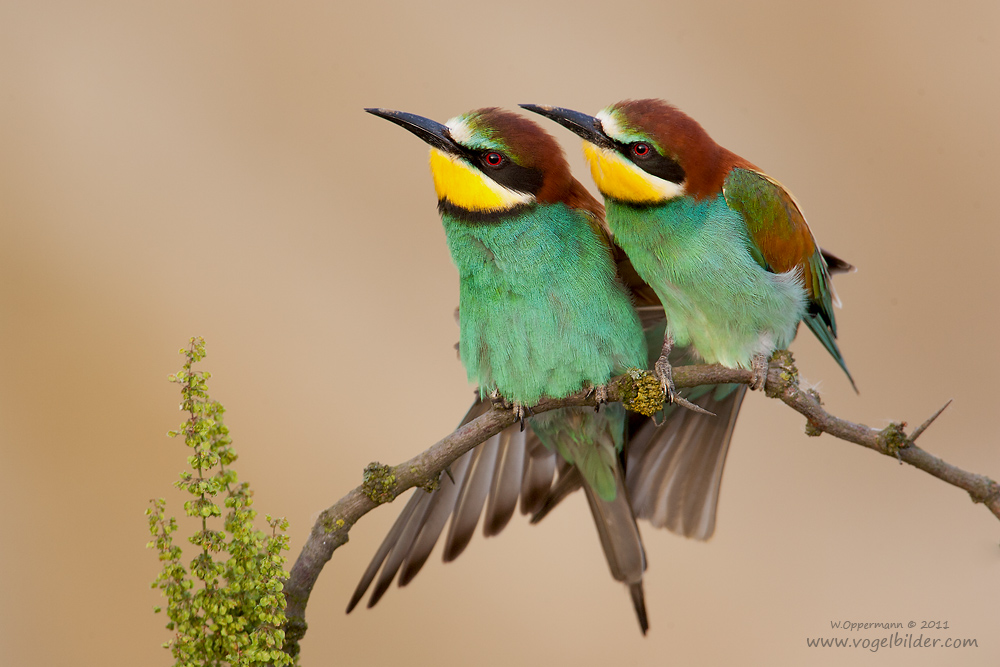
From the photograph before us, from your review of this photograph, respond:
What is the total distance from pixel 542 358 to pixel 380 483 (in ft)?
1.41

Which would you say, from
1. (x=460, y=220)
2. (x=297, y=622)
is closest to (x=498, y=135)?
(x=460, y=220)

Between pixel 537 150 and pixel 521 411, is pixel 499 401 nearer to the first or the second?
pixel 521 411

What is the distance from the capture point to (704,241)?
1.46 metres

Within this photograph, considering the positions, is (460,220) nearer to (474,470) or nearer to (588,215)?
(588,215)

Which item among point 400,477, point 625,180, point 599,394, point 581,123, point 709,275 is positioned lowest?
point 400,477

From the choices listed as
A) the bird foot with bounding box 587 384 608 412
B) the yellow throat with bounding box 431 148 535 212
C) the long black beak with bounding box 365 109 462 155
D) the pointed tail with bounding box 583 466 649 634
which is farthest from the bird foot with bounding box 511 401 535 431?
the long black beak with bounding box 365 109 462 155

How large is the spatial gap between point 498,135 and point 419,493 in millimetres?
636

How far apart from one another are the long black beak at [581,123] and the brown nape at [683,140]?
0.15 feet

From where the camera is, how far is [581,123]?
144 cm

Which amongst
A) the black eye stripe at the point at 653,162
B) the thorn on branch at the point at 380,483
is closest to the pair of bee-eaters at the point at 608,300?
the black eye stripe at the point at 653,162

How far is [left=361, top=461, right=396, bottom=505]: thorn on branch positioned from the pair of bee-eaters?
28 cm

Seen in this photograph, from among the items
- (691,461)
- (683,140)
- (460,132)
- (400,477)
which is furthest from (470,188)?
(691,461)

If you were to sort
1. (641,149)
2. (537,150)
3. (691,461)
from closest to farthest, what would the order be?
(641,149) → (537,150) → (691,461)

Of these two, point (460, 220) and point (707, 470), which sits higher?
point (460, 220)
